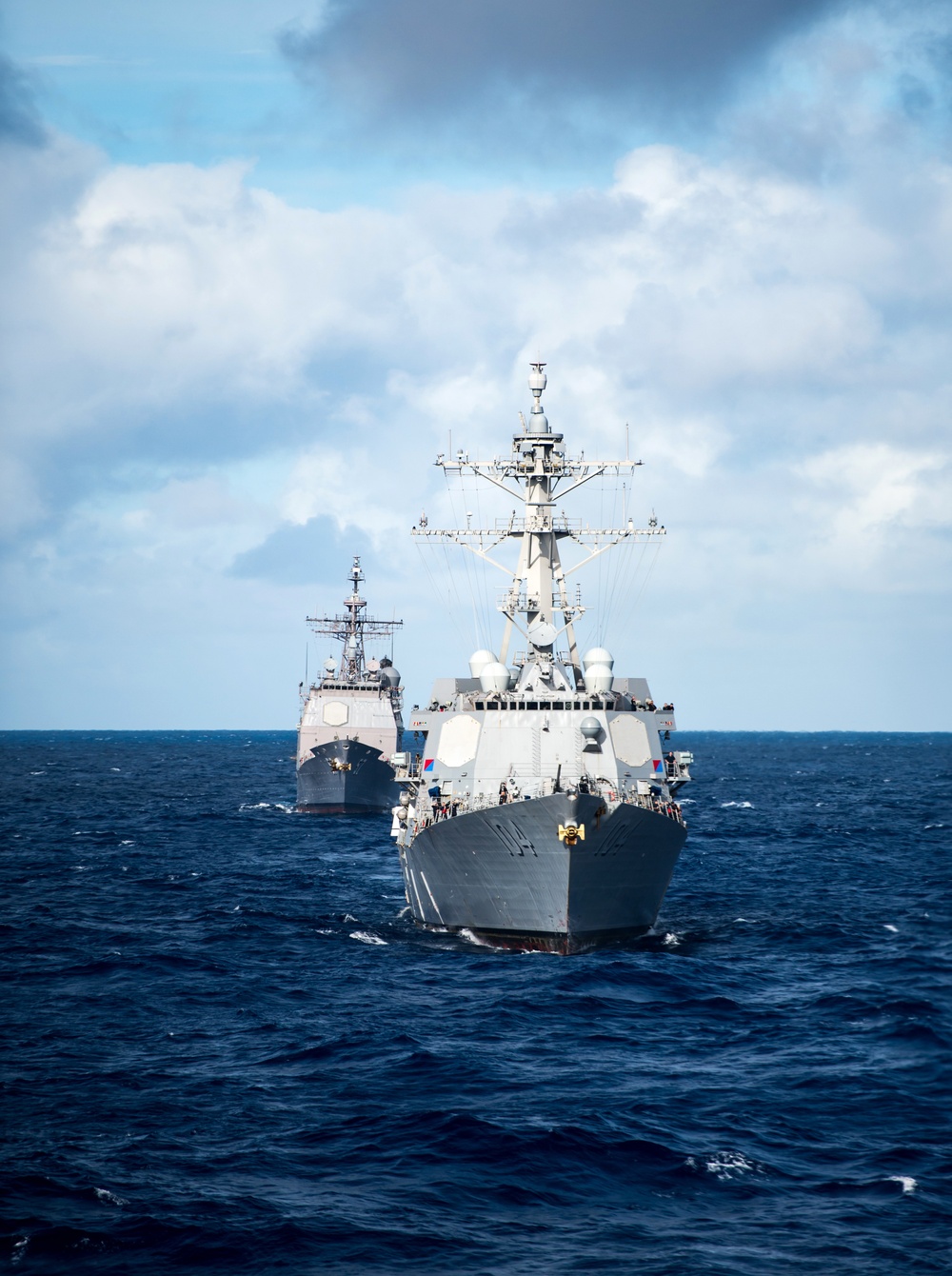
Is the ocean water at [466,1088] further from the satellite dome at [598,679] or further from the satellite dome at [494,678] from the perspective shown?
the satellite dome at [494,678]

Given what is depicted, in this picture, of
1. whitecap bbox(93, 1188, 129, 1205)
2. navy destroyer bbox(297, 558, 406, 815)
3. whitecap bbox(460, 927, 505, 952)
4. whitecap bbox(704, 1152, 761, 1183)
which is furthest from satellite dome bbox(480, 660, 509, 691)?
navy destroyer bbox(297, 558, 406, 815)

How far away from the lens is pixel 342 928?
33.7m

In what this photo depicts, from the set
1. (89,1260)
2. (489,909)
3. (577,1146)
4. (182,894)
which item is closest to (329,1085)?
(577,1146)

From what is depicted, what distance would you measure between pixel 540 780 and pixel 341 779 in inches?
1625

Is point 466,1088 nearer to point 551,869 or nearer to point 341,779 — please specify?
point 551,869

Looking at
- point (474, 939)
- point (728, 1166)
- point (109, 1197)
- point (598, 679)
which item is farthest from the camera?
point (598, 679)

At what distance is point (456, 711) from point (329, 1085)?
14409 mm

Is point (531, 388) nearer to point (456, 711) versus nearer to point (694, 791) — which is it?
point (456, 711)

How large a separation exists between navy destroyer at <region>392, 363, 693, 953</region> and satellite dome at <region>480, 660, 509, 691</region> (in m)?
0.03

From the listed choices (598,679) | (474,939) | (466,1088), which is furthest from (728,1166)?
(598,679)

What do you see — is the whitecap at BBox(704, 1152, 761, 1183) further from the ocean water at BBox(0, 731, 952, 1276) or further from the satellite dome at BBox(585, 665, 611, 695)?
the satellite dome at BBox(585, 665, 611, 695)

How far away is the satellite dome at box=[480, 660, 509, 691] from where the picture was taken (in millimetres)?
33281

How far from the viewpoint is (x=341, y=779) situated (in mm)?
71000

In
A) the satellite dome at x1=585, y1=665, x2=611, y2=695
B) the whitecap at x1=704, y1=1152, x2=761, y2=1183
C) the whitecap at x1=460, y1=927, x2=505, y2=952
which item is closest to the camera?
the whitecap at x1=704, y1=1152, x2=761, y2=1183
